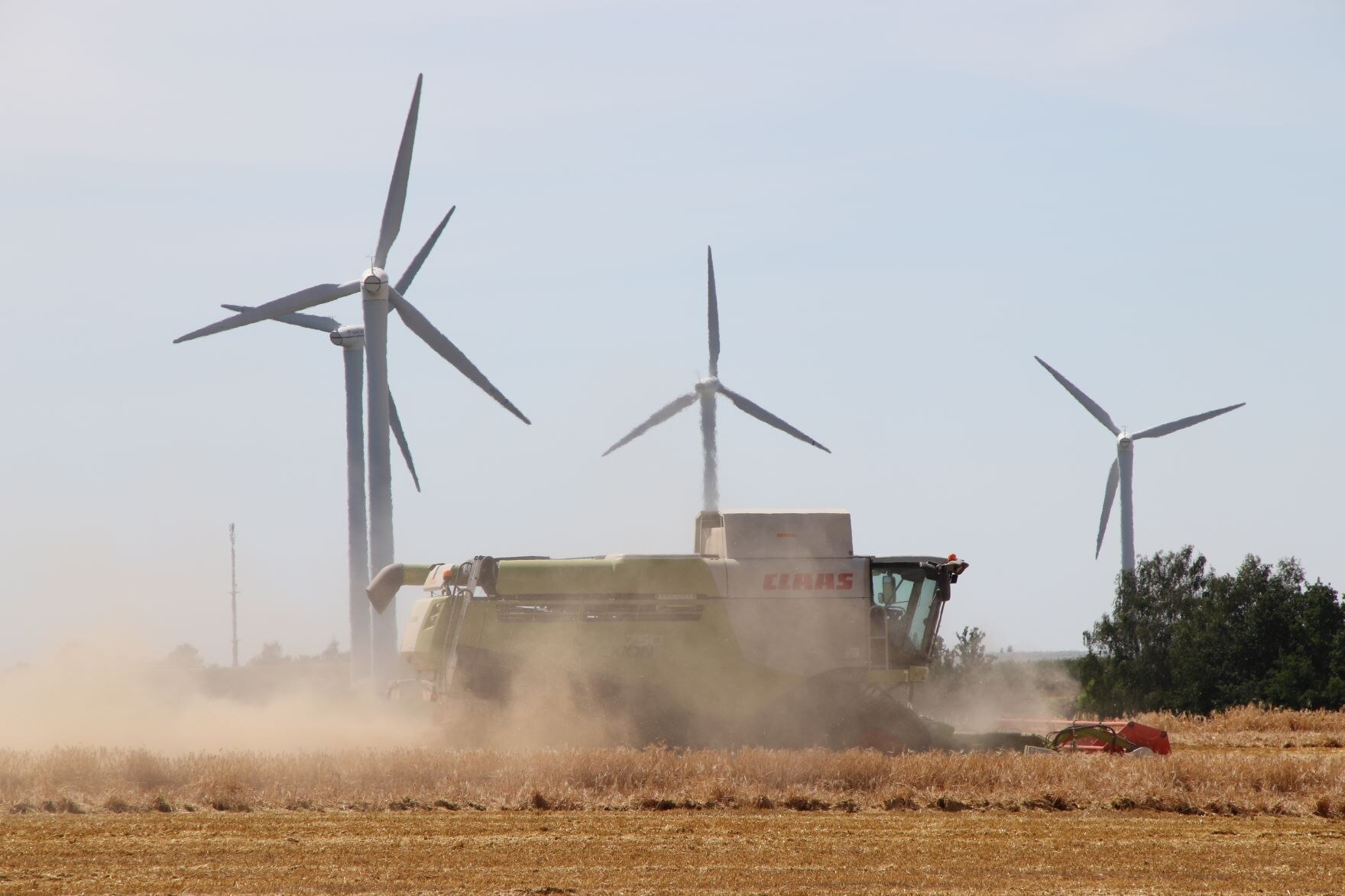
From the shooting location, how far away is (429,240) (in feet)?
148

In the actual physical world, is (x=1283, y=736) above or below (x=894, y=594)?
below

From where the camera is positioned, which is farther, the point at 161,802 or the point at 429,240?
the point at 429,240

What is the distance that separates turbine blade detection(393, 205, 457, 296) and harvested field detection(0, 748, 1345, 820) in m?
27.9

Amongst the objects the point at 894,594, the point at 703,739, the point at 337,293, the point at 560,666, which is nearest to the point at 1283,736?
the point at 894,594

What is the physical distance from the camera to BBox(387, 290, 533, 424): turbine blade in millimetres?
38969

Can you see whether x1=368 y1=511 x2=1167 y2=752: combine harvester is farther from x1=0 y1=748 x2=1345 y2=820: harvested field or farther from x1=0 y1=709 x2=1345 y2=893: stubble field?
x1=0 y1=748 x2=1345 y2=820: harvested field

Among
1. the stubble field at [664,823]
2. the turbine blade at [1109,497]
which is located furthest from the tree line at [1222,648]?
the stubble field at [664,823]

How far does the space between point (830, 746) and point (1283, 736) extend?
11.1 meters

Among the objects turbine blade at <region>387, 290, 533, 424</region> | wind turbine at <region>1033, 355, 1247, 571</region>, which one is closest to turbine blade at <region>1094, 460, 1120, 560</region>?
wind turbine at <region>1033, 355, 1247, 571</region>

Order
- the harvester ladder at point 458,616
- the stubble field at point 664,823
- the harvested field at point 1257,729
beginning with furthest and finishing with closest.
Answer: the harvested field at point 1257,729 < the harvester ladder at point 458,616 < the stubble field at point 664,823

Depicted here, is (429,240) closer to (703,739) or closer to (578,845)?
(703,739)

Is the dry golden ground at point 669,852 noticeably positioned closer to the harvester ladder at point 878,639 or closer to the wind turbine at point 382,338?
the harvester ladder at point 878,639

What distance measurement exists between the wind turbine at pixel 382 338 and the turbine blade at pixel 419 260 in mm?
303

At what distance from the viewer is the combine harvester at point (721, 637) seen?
21125 mm
